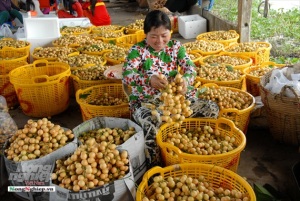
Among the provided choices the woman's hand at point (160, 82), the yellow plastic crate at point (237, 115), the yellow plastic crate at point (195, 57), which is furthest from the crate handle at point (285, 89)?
the yellow plastic crate at point (195, 57)

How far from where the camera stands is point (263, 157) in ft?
9.98

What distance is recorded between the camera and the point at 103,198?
2.06 meters

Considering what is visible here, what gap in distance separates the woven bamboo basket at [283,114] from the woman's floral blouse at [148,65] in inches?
29.4

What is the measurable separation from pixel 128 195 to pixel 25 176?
0.70 metres

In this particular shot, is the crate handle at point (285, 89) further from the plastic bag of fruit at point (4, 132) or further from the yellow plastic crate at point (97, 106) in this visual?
the plastic bag of fruit at point (4, 132)

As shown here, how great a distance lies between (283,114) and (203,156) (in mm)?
1166

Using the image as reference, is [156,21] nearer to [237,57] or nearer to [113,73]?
[113,73]

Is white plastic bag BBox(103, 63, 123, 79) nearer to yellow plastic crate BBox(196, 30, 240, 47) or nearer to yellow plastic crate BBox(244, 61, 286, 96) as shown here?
yellow plastic crate BBox(244, 61, 286, 96)

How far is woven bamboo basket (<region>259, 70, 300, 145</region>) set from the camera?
2883 millimetres

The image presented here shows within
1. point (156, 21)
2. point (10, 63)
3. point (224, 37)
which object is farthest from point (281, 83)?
point (10, 63)

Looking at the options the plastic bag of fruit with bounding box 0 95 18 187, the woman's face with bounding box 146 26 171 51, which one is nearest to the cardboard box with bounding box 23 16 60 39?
the plastic bag of fruit with bounding box 0 95 18 187

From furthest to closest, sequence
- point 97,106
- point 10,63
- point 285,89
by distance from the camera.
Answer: point 10,63 → point 97,106 → point 285,89

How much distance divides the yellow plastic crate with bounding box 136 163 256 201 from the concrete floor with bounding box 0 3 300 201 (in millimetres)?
480

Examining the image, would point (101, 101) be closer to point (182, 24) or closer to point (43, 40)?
point (43, 40)
